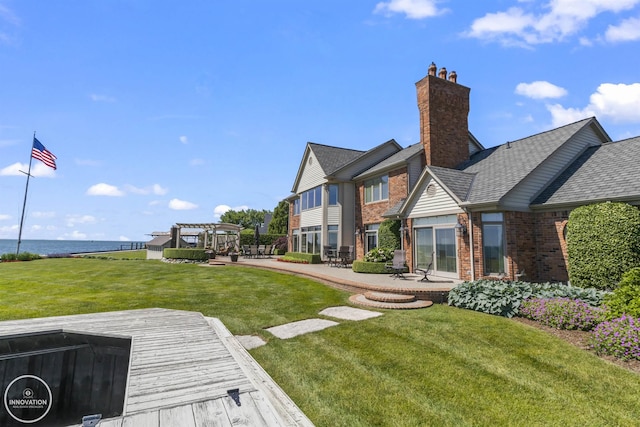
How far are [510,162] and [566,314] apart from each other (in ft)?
32.1

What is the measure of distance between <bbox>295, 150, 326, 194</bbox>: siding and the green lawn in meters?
14.7

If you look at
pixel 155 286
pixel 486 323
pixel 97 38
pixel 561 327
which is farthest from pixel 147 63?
pixel 561 327

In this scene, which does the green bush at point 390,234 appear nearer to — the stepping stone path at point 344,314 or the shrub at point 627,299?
the stepping stone path at point 344,314

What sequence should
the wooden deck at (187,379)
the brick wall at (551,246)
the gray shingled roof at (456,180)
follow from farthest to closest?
the gray shingled roof at (456,180) < the brick wall at (551,246) < the wooden deck at (187,379)

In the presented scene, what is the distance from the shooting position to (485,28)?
9.09 metres

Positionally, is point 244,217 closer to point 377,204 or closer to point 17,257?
point 17,257

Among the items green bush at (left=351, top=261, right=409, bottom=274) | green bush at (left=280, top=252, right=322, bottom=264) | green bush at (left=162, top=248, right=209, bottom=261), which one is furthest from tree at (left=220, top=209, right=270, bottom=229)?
green bush at (left=351, top=261, right=409, bottom=274)

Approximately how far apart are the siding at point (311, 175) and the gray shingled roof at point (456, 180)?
9821mm

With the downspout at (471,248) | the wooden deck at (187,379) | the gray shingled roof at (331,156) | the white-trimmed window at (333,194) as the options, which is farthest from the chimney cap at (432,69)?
the wooden deck at (187,379)

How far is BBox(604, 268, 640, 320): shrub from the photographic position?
6.05 m

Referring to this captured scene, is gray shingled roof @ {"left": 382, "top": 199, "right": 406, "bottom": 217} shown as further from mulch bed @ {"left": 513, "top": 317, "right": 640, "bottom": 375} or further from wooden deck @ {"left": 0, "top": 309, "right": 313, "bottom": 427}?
wooden deck @ {"left": 0, "top": 309, "right": 313, "bottom": 427}

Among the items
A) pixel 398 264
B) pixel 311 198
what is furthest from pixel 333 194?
pixel 398 264

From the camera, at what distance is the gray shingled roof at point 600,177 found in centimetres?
1051

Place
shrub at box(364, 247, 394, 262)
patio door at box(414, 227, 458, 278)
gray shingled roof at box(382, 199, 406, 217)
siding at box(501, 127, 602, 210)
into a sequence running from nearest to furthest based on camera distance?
siding at box(501, 127, 602, 210) < patio door at box(414, 227, 458, 278) < shrub at box(364, 247, 394, 262) < gray shingled roof at box(382, 199, 406, 217)
